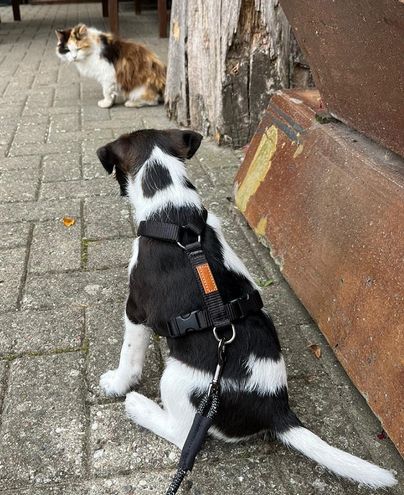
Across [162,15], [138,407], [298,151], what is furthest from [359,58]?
[162,15]

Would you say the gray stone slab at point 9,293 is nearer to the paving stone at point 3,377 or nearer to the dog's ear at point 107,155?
the paving stone at point 3,377

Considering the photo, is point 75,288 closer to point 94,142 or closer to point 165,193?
point 165,193

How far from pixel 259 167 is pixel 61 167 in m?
1.89

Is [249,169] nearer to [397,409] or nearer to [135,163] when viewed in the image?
[135,163]

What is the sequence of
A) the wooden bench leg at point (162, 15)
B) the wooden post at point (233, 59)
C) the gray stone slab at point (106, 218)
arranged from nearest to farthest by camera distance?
the gray stone slab at point (106, 218), the wooden post at point (233, 59), the wooden bench leg at point (162, 15)

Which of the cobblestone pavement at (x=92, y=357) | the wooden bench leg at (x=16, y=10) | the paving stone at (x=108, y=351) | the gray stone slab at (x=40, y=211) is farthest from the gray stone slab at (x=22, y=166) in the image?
the wooden bench leg at (x=16, y=10)

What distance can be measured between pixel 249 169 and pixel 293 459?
2.10 m

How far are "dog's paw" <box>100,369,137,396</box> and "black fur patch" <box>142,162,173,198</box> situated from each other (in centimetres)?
78

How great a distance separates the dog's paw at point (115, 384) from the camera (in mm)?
2211

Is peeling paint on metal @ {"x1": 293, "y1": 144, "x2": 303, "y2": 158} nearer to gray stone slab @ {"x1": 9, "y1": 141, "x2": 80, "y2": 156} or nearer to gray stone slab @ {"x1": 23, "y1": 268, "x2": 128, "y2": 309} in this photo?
gray stone slab @ {"x1": 23, "y1": 268, "x2": 128, "y2": 309}

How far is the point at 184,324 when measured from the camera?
183 centimetres

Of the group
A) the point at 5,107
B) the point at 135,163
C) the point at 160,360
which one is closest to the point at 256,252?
the point at 160,360

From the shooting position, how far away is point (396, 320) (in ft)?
6.53

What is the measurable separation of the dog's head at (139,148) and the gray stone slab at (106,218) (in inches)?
51.2
